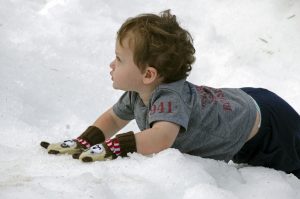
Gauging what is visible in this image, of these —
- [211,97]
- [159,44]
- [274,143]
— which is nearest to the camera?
[159,44]

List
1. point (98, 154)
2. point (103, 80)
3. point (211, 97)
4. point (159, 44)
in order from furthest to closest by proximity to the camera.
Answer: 1. point (103, 80)
2. point (211, 97)
3. point (159, 44)
4. point (98, 154)

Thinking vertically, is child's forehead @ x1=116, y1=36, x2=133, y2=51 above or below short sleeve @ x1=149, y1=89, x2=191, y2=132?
above

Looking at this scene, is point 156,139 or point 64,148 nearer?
point 156,139

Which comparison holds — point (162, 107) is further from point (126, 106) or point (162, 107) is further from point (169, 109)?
point (126, 106)

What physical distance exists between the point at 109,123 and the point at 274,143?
0.55m

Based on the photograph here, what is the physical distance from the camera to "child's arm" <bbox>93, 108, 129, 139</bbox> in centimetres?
172

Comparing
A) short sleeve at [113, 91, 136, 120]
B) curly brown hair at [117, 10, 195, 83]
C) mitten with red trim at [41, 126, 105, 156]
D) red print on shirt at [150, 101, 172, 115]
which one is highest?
curly brown hair at [117, 10, 195, 83]

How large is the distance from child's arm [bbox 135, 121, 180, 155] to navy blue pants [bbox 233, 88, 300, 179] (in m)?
0.40

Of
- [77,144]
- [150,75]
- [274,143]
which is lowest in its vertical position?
[274,143]

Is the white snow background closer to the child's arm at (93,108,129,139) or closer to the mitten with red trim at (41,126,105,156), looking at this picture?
the mitten with red trim at (41,126,105,156)

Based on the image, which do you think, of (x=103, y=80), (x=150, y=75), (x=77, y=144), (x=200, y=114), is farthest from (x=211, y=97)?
(x=103, y=80)

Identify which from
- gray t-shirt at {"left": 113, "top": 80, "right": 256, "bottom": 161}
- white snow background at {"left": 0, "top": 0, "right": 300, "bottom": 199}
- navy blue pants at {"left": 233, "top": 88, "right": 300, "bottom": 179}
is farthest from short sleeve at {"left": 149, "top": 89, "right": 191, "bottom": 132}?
navy blue pants at {"left": 233, "top": 88, "right": 300, "bottom": 179}

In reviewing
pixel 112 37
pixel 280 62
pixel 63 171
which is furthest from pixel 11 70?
pixel 280 62

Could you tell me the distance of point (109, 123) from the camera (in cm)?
174
